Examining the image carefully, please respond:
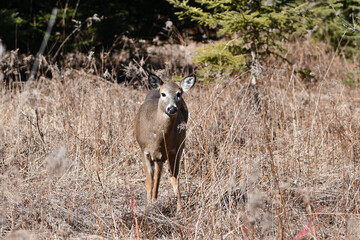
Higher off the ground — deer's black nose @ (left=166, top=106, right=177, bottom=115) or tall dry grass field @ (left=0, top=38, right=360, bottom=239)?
deer's black nose @ (left=166, top=106, right=177, bottom=115)

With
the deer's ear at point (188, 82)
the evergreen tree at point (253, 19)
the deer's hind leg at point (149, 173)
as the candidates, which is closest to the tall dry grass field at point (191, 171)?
the deer's hind leg at point (149, 173)

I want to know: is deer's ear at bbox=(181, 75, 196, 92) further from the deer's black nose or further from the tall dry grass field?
the deer's black nose

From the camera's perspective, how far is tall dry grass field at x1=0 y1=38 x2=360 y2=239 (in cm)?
276

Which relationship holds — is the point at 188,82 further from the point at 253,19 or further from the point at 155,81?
the point at 253,19

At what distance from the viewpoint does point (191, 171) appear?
4602 mm

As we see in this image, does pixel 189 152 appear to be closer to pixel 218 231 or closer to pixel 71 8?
pixel 218 231

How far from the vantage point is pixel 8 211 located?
2891mm

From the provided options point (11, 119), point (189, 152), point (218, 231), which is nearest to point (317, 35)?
point (189, 152)

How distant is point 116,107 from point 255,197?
3.84 m

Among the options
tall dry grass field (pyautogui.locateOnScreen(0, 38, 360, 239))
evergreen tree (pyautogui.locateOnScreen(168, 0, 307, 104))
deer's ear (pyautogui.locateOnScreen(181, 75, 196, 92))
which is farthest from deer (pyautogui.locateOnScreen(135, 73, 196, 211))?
evergreen tree (pyautogui.locateOnScreen(168, 0, 307, 104))

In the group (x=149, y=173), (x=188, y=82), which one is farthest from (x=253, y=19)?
(x=149, y=173)

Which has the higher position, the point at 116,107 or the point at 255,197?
the point at 255,197

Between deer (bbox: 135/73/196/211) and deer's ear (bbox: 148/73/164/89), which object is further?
deer's ear (bbox: 148/73/164/89)

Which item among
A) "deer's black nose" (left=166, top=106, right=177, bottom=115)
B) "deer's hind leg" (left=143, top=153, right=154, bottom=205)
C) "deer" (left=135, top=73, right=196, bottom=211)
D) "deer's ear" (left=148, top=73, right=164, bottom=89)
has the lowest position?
"deer's hind leg" (left=143, top=153, right=154, bottom=205)
